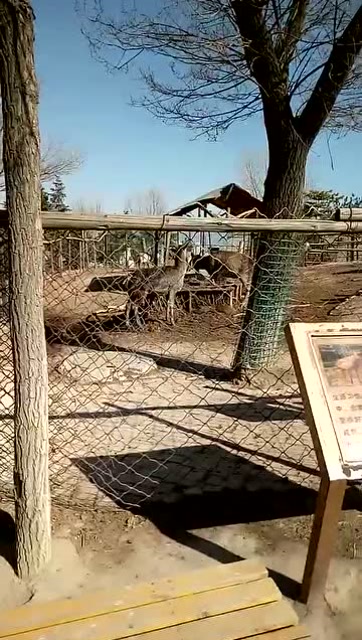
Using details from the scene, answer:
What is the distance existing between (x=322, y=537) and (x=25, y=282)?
1446mm

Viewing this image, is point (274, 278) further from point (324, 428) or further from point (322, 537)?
point (322, 537)

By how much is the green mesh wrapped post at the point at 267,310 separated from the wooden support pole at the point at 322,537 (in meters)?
2.65

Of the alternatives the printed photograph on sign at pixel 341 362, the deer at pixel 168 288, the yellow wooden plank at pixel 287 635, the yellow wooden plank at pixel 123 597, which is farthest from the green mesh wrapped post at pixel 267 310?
the yellow wooden plank at pixel 287 635

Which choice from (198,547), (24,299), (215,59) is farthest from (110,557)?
(215,59)

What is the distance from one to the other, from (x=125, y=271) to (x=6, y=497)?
6.49ft

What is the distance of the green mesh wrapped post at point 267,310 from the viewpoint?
4.67m

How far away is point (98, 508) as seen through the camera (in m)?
2.75

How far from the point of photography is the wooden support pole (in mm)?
1895

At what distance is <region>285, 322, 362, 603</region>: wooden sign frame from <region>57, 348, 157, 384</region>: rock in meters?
3.58

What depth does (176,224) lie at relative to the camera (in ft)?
7.52

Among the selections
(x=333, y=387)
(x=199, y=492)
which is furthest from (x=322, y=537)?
(x=199, y=492)

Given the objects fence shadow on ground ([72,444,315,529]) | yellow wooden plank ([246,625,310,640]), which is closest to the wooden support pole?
yellow wooden plank ([246,625,310,640])

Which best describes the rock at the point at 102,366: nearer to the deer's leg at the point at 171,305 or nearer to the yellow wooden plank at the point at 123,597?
the deer's leg at the point at 171,305

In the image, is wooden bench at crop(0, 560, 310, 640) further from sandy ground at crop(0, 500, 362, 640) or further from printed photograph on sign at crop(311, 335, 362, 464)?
printed photograph on sign at crop(311, 335, 362, 464)
